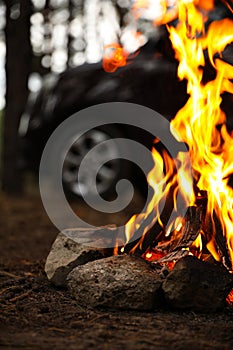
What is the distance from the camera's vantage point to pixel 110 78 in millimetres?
7906

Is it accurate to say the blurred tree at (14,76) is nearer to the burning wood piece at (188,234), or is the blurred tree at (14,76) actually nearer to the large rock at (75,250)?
the large rock at (75,250)

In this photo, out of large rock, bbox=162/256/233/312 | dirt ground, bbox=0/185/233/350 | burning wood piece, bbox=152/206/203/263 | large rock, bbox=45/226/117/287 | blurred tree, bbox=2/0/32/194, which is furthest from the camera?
blurred tree, bbox=2/0/32/194

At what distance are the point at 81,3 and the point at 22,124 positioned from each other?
321 inches

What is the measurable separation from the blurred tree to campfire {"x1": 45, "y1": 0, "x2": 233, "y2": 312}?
17.3 ft

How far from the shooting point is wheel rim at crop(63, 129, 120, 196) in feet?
26.4

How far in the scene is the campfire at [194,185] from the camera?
4.14 m

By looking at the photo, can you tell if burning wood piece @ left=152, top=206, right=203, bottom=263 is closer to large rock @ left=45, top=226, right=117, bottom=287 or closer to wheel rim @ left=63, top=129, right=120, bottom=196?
large rock @ left=45, top=226, right=117, bottom=287

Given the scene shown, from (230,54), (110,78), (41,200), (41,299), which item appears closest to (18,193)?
(41,200)

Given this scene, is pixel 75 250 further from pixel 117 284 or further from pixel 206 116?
pixel 206 116

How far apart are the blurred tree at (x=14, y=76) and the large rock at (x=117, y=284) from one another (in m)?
5.91

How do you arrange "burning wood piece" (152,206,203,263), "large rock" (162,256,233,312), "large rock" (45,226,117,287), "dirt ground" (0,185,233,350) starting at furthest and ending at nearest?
1. "large rock" (45,226,117,287)
2. "burning wood piece" (152,206,203,263)
3. "large rock" (162,256,233,312)
4. "dirt ground" (0,185,233,350)

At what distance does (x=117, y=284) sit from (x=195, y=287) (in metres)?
0.47

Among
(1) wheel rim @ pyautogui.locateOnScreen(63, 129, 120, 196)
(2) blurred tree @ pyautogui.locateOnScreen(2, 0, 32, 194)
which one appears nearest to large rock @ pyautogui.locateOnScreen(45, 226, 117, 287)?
(1) wheel rim @ pyautogui.locateOnScreen(63, 129, 120, 196)

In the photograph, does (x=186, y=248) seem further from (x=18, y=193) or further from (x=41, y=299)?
(x=18, y=193)
